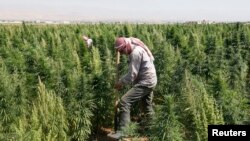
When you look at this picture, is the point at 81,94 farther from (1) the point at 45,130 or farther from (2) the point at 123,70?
(2) the point at 123,70

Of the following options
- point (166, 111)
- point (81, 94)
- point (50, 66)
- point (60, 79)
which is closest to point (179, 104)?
point (166, 111)

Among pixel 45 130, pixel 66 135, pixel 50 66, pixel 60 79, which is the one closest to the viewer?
pixel 45 130

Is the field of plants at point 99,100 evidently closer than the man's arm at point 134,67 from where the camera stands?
Yes

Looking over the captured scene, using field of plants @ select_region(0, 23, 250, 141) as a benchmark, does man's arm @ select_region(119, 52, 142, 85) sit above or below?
above

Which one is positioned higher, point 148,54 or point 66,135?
point 148,54

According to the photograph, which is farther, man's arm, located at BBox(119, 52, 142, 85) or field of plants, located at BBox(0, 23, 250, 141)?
man's arm, located at BBox(119, 52, 142, 85)

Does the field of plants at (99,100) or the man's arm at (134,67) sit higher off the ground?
the man's arm at (134,67)

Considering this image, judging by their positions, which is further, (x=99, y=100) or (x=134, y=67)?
(x=99, y=100)

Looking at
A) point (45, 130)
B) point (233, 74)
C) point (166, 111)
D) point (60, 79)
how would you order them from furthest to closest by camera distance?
point (233, 74) → point (60, 79) → point (45, 130) → point (166, 111)

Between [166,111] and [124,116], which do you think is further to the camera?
[124,116]

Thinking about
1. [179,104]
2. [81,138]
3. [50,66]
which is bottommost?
[81,138]

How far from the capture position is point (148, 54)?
6.39 meters

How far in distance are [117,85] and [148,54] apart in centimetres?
65

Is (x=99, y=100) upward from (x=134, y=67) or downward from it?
downward
